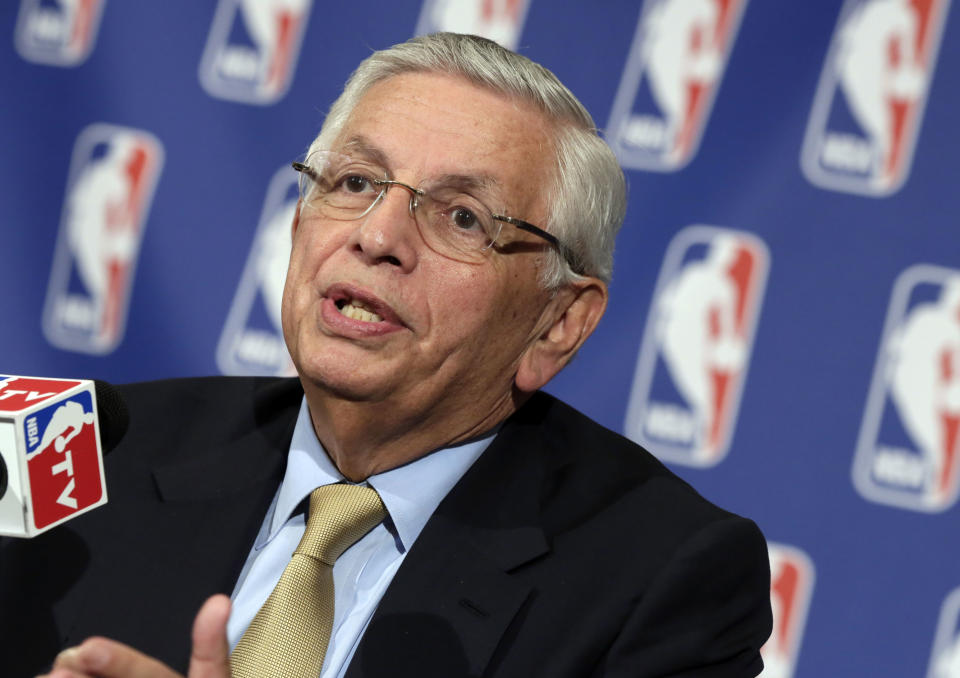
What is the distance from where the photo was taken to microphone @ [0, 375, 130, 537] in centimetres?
134

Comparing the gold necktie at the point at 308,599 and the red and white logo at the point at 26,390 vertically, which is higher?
Answer: the red and white logo at the point at 26,390

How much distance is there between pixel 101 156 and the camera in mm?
3270

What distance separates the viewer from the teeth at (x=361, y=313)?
1.84 meters

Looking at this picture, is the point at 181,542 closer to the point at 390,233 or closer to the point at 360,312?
the point at 360,312

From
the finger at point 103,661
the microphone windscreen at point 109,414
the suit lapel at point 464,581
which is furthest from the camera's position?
the suit lapel at point 464,581

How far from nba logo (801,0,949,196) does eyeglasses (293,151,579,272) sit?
1.10 meters

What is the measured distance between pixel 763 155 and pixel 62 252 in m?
1.87

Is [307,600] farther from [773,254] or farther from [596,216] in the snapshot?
[773,254]

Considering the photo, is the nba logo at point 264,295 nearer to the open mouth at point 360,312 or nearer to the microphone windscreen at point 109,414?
the open mouth at point 360,312

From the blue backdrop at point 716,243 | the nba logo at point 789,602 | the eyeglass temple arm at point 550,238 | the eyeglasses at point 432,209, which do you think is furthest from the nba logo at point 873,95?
the eyeglasses at point 432,209

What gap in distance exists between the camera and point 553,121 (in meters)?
2.01

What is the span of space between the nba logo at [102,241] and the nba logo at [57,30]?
22 centimetres

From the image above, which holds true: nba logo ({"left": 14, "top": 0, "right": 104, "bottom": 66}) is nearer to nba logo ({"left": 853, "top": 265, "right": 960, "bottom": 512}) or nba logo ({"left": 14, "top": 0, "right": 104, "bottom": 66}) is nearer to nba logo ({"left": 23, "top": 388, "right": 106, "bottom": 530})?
nba logo ({"left": 23, "top": 388, "right": 106, "bottom": 530})

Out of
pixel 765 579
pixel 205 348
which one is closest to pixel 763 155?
pixel 765 579
